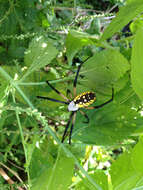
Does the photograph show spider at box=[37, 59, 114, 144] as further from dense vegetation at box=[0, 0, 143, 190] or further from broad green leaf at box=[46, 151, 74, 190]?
broad green leaf at box=[46, 151, 74, 190]

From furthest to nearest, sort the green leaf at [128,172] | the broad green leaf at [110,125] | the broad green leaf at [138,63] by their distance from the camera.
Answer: the broad green leaf at [110,125]
the green leaf at [128,172]
the broad green leaf at [138,63]

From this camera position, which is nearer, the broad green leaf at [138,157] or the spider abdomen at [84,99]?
the broad green leaf at [138,157]

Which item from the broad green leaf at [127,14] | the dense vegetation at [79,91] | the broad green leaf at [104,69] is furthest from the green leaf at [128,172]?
the broad green leaf at [127,14]

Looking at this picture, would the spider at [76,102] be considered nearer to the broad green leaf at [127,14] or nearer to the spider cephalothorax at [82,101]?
the spider cephalothorax at [82,101]

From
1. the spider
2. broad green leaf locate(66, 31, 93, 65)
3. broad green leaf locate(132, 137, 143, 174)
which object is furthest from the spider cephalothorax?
broad green leaf locate(132, 137, 143, 174)

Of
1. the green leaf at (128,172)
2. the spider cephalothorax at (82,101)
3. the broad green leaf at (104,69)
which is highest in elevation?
the broad green leaf at (104,69)

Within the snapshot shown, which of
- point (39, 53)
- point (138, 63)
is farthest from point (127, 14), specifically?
point (39, 53)
